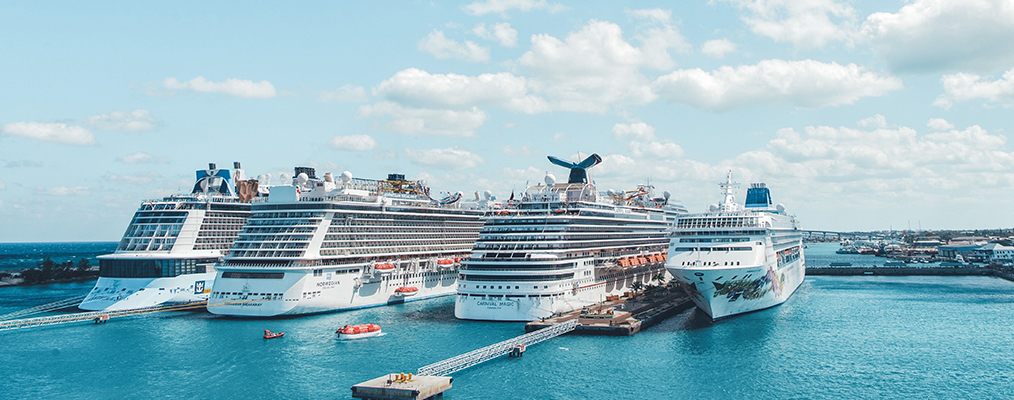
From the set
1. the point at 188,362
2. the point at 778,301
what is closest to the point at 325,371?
the point at 188,362

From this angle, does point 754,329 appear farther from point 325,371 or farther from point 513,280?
→ point 325,371

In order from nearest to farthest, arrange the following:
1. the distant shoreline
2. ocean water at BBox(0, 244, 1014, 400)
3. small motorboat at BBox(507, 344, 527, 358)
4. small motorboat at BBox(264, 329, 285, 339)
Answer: ocean water at BBox(0, 244, 1014, 400) → small motorboat at BBox(507, 344, 527, 358) → small motorboat at BBox(264, 329, 285, 339) → the distant shoreline

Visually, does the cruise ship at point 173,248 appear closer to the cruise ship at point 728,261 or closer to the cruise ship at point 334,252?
the cruise ship at point 334,252

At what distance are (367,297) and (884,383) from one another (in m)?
58.9

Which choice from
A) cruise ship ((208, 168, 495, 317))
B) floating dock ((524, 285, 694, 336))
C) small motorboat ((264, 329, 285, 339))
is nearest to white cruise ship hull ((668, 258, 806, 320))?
floating dock ((524, 285, 694, 336))

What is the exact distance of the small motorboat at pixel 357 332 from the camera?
61.8 metres

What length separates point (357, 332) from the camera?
205 feet

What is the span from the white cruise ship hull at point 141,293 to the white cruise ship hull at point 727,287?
62.5 metres

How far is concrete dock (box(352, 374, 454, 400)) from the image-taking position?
136ft

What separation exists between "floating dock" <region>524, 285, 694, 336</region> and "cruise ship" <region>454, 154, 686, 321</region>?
74.6 inches

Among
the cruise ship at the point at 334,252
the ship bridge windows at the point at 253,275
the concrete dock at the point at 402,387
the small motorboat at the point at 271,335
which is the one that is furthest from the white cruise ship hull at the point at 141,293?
the concrete dock at the point at 402,387

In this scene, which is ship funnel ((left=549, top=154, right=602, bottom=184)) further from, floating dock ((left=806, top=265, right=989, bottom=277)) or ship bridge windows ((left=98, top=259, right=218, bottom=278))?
floating dock ((left=806, top=265, right=989, bottom=277))

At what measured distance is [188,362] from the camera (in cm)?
5338

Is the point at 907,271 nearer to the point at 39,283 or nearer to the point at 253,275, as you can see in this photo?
the point at 253,275
